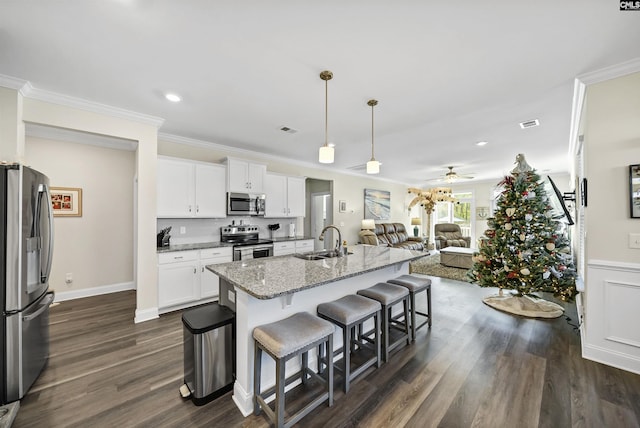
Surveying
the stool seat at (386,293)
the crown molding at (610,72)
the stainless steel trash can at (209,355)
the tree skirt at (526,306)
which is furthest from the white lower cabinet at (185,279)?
the crown molding at (610,72)

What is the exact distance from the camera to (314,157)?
5363 mm

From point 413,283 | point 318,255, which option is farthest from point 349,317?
point 413,283

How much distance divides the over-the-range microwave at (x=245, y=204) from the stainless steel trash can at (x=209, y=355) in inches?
99.3

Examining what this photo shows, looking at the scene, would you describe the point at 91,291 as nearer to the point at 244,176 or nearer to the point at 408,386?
the point at 244,176

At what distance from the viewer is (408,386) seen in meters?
1.96

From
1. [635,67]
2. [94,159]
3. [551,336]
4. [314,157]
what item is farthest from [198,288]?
[635,67]

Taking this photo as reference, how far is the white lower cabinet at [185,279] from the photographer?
331cm

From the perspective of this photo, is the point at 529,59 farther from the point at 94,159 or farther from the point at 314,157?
the point at 94,159

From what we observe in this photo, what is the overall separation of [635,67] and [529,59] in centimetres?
94

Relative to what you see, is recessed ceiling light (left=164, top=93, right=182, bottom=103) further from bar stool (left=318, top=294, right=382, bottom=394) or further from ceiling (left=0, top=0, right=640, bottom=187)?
bar stool (left=318, top=294, right=382, bottom=394)

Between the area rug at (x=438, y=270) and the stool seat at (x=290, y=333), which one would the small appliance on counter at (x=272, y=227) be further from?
the stool seat at (x=290, y=333)

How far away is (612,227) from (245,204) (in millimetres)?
4571

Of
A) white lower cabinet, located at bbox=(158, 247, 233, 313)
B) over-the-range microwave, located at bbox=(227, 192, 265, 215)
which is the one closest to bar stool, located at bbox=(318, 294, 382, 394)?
white lower cabinet, located at bbox=(158, 247, 233, 313)

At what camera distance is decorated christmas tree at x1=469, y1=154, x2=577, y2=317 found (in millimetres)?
3369
